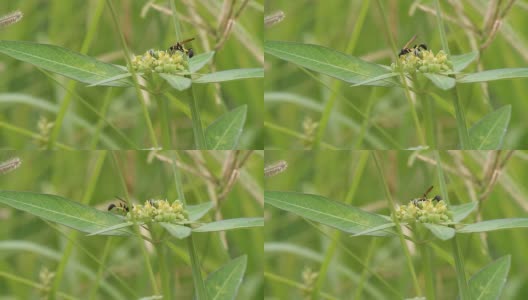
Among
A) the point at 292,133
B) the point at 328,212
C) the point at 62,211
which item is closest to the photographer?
the point at 62,211

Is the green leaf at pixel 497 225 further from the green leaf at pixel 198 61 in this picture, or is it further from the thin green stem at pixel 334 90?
the green leaf at pixel 198 61

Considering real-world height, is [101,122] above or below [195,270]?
above

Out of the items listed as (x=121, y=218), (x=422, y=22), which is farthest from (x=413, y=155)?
(x=121, y=218)

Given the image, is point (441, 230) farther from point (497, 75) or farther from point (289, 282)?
point (289, 282)

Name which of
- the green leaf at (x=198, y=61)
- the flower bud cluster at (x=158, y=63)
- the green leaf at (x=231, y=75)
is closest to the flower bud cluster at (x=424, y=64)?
the green leaf at (x=231, y=75)

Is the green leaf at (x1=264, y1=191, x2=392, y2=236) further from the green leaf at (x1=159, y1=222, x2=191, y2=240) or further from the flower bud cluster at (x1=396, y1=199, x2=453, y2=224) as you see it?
the green leaf at (x1=159, y1=222, x2=191, y2=240)

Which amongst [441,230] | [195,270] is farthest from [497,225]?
[195,270]

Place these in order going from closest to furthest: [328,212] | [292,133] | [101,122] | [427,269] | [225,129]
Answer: [328,212]
[427,269]
[225,129]
[101,122]
[292,133]
